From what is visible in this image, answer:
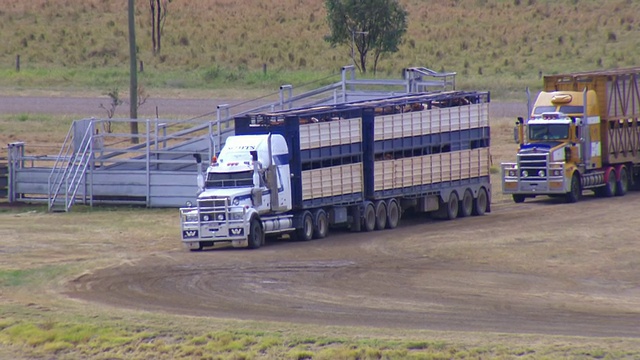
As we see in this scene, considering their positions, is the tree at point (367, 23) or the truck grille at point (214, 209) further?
the tree at point (367, 23)

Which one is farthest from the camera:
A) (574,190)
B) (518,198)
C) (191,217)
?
(518,198)

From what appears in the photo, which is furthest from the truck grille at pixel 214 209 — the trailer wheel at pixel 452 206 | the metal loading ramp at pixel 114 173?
the trailer wheel at pixel 452 206

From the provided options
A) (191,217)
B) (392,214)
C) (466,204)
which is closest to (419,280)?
(191,217)

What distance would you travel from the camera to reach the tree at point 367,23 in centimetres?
6706

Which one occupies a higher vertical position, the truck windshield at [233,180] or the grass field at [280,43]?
the grass field at [280,43]

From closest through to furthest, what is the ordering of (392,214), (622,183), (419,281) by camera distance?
(419,281)
(392,214)
(622,183)

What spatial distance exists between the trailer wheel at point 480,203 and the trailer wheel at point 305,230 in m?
7.15

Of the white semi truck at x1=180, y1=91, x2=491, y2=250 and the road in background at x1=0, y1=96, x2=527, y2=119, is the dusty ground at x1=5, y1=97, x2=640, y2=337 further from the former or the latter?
the road in background at x1=0, y1=96, x2=527, y2=119

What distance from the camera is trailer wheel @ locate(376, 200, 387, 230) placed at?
3234cm

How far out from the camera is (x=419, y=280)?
24.2 meters

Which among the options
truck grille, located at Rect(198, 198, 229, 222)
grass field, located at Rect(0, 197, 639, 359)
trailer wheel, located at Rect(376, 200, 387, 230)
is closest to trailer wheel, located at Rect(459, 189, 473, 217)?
trailer wheel, located at Rect(376, 200, 387, 230)

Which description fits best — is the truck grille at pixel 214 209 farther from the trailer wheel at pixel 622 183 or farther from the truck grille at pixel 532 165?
the trailer wheel at pixel 622 183

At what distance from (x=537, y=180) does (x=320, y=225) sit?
976 centimetres

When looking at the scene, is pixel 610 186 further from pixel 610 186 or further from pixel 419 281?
pixel 419 281
